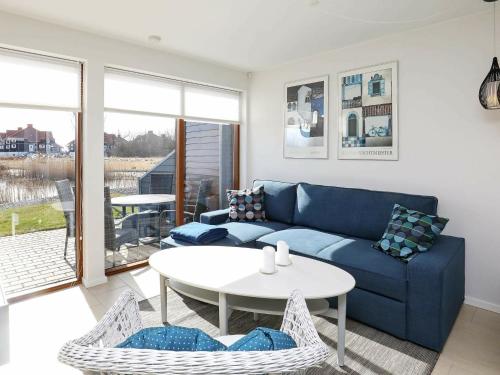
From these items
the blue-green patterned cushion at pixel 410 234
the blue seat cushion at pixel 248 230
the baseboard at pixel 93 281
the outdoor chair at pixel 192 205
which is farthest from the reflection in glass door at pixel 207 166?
the blue-green patterned cushion at pixel 410 234

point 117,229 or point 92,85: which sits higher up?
point 92,85

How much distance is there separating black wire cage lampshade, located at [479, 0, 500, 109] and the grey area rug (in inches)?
73.7

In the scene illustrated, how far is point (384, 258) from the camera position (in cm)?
254

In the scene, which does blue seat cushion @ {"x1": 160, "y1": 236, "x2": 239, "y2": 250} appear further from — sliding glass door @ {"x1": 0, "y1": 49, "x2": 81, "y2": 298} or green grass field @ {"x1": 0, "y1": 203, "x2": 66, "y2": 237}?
green grass field @ {"x1": 0, "y1": 203, "x2": 66, "y2": 237}

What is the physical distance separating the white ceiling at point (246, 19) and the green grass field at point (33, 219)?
170 centimetres

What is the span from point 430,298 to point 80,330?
248 centimetres

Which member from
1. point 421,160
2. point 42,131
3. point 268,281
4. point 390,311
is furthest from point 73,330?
point 421,160

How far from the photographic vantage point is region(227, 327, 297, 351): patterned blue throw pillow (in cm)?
92

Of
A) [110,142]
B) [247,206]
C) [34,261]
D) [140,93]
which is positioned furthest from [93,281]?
[140,93]

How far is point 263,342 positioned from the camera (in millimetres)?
935

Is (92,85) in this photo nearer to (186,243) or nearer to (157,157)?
(157,157)

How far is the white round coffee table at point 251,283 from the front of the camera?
1955 mm

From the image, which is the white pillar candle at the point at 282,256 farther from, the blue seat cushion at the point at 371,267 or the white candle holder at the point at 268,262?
the blue seat cushion at the point at 371,267

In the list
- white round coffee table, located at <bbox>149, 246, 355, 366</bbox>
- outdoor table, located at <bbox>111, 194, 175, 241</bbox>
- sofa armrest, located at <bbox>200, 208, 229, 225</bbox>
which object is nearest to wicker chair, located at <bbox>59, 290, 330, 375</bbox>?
white round coffee table, located at <bbox>149, 246, 355, 366</bbox>
